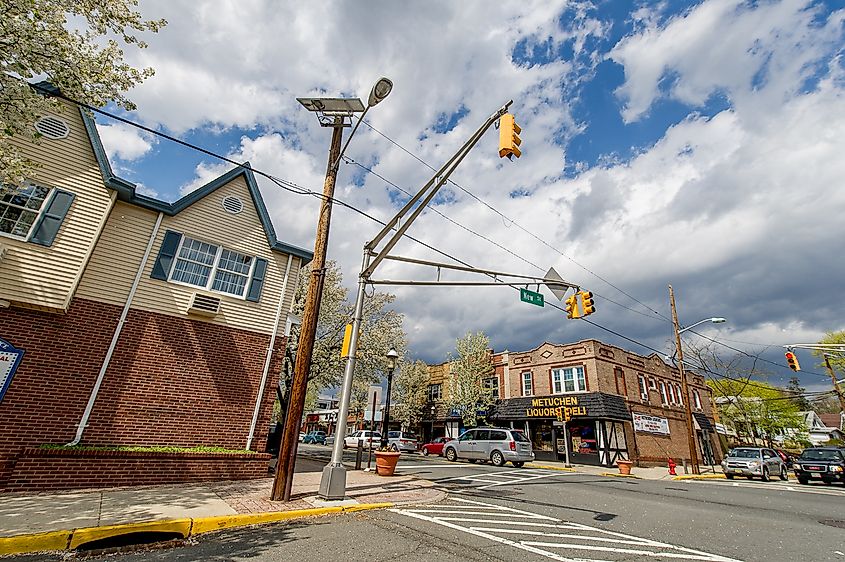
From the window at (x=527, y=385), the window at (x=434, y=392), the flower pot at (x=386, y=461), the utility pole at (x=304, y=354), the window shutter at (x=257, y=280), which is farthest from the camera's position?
the window at (x=434, y=392)

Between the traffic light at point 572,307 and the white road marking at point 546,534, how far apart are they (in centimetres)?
489

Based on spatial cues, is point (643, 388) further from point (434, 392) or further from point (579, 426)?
point (434, 392)

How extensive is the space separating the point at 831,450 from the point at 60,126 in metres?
32.8

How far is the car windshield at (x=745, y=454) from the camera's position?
70.2 feet

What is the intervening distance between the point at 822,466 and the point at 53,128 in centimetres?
3165

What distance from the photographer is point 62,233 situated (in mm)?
10023

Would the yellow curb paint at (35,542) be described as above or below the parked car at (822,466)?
below

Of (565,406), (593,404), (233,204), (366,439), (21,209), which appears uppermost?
(233,204)

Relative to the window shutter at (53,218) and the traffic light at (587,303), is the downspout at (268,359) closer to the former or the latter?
the window shutter at (53,218)

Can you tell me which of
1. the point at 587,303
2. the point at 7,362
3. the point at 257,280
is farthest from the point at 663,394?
the point at 7,362

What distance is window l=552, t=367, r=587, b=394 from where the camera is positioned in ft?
91.0

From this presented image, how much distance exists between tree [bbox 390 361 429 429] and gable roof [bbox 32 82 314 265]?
965 inches

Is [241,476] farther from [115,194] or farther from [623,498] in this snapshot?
[623,498]

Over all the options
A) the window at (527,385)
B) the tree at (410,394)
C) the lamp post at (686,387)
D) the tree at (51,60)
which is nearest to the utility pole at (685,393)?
the lamp post at (686,387)
